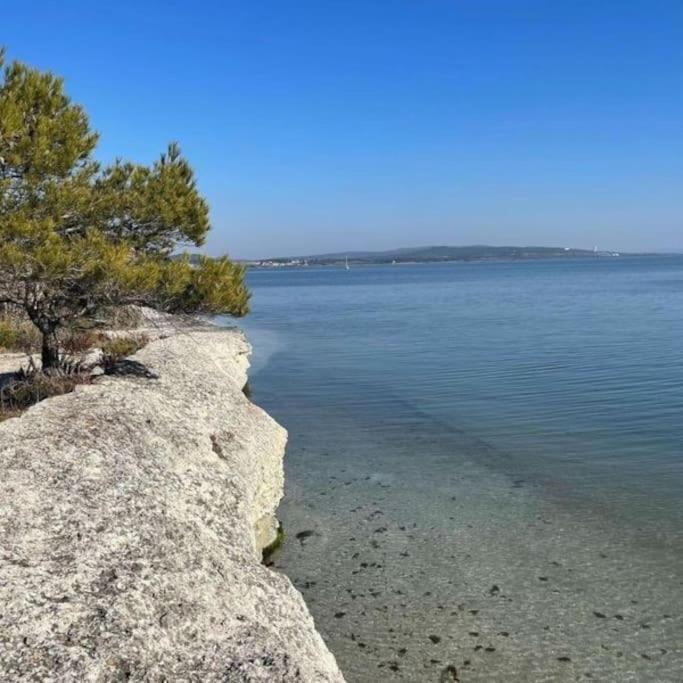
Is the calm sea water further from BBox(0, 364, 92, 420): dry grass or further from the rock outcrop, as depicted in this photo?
BBox(0, 364, 92, 420): dry grass

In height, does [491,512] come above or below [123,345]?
below

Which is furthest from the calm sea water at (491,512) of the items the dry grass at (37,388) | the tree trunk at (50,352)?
the tree trunk at (50,352)

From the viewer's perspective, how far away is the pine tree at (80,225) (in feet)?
33.1

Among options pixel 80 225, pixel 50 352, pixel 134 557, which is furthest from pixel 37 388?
pixel 134 557

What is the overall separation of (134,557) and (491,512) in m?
8.88

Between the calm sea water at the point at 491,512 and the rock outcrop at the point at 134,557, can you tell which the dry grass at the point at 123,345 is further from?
the rock outcrop at the point at 134,557

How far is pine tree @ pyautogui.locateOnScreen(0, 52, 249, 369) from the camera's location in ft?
33.1

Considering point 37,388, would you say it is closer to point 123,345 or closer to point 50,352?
point 50,352

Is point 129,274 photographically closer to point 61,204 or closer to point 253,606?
point 61,204

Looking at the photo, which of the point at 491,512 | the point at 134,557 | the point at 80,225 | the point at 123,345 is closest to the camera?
the point at 134,557

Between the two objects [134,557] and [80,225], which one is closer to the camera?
[134,557]

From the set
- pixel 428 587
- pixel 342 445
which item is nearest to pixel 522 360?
pixel 342 445

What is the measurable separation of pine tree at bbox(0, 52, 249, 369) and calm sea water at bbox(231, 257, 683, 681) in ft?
17.2

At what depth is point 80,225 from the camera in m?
12.2
